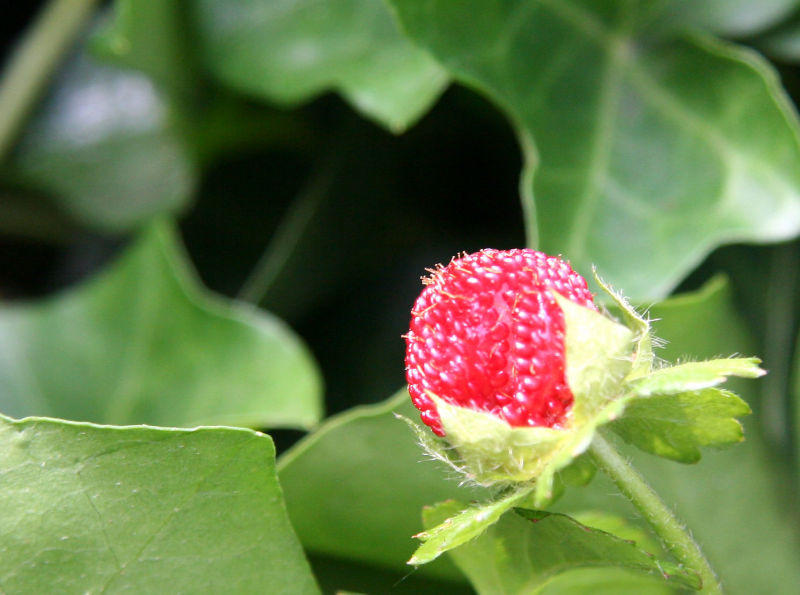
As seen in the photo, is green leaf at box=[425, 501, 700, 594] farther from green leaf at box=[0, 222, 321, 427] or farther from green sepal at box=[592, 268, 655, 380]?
green leaf at box=[0, 222, 321, 427]

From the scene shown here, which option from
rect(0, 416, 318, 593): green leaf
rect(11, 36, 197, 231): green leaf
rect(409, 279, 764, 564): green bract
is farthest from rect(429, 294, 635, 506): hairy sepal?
rect(11, 36, 197, 231): green leaf

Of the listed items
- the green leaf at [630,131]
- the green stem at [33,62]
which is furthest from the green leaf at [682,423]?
the green stem at [33,62]

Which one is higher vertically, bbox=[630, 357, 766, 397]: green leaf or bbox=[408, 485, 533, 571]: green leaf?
bbox=[630, 357, 766, 397]: green leaf

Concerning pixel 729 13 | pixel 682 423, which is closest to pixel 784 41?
pixel 729 13

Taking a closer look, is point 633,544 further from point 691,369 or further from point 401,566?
point 401,566

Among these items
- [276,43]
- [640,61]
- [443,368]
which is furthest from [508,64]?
[443,368]

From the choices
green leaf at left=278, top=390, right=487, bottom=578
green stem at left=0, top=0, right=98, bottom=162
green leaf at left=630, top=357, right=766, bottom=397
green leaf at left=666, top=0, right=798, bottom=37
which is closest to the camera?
green leaf at left=630, top=357, right=766, bottom=397
